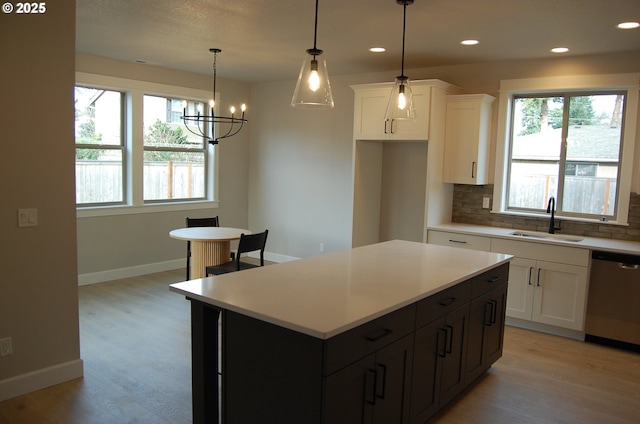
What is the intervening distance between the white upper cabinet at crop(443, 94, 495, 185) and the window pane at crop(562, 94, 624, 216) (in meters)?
0.79

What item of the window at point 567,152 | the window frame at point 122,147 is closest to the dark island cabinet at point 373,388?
the window at point 567,152

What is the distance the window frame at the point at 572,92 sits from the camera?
4367mm

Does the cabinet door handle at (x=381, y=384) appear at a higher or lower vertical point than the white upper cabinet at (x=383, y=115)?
lower

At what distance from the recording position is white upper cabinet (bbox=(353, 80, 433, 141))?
4.82 metres

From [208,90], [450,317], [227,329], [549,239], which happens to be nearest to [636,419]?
[450,317]

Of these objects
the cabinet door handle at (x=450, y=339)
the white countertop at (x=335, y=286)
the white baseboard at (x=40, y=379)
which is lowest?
the white baseboard at (x=40, y=379)

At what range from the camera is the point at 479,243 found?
4.66 m

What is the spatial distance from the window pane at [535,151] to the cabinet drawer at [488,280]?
5.99 feet

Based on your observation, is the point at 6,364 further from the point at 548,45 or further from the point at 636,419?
the point at 548,45

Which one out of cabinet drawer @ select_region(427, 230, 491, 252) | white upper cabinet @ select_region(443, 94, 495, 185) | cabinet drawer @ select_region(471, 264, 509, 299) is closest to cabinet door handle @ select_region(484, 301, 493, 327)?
cabinet drawer @ select_region(471, 264, 509, 299)

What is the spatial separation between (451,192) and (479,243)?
89 centimetres

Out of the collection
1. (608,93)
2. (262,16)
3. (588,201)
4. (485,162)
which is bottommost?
(588,201)

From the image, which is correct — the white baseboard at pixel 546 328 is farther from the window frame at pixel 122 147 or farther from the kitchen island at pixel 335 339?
the window frame at pixel 122 147

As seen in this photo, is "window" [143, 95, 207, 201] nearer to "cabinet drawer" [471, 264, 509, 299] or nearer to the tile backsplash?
the tile backsplash
